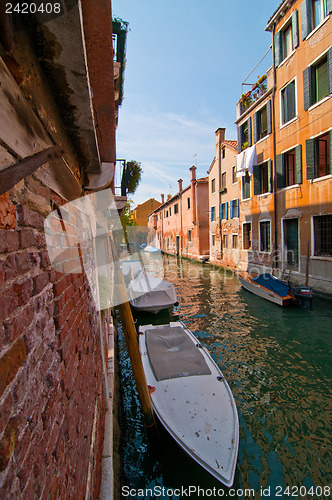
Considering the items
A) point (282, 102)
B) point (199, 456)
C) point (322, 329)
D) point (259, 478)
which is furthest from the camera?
point (282, 102)

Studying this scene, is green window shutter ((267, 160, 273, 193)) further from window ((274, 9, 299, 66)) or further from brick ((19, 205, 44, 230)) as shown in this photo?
brick ((19, 205, 44, 230))

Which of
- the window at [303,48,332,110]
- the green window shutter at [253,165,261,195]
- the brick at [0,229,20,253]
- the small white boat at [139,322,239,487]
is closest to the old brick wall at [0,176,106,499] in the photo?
the brick at [0,229,20,253]

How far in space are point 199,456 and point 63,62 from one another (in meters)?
3.67

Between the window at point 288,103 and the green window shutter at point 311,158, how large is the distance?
199 cm

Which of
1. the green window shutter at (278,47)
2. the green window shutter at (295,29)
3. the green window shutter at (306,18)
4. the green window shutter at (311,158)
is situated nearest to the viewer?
the green window shutter at (306,18)

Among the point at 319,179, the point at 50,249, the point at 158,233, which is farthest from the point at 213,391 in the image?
the point at 158,233

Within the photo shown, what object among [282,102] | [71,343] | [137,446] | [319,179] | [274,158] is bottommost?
[137,446]

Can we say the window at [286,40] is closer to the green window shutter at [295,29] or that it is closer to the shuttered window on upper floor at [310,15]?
the green window shutter at [295,29]

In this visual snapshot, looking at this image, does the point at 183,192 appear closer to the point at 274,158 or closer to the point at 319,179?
the point at 274,158

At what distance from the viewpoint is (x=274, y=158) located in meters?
12.4

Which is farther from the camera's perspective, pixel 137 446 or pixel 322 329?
pixel 322 329

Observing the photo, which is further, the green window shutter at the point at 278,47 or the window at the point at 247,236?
the window at the point at 247,236

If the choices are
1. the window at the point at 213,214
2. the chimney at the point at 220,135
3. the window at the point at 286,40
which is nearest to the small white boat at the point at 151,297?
the window at the point at 286,40

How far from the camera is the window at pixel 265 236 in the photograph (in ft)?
43.6
